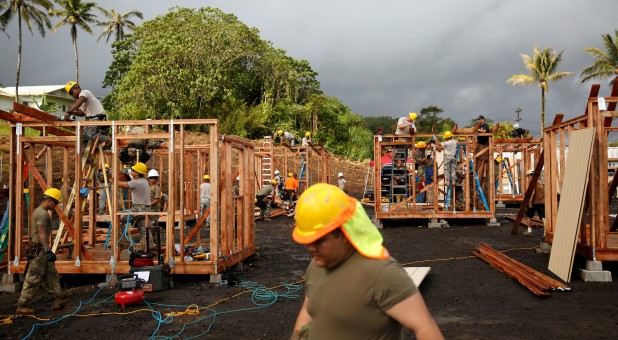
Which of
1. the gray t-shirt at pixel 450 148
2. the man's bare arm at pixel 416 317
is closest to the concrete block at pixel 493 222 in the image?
the gray t-shirt at pixel 450 148

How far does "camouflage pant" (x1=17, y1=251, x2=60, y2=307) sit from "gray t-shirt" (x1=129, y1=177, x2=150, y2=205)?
2453mm

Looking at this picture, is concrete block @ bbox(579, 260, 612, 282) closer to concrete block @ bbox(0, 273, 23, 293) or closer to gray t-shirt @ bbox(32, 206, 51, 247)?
gray t-shirt @ bbox(32, 206, 51, 247)

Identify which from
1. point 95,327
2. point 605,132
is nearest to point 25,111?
point 95,327

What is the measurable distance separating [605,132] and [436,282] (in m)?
3.80

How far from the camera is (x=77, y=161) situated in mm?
9125

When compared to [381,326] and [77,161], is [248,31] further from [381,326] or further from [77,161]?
[381,326]

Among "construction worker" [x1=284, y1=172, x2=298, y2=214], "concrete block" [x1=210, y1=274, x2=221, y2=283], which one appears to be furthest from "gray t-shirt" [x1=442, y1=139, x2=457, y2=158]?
"concrete block" [x1=210, y1=274, x2=221, y2=283]

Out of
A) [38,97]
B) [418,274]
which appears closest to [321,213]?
[418,274]

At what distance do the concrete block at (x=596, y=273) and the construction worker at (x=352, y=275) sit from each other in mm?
7439

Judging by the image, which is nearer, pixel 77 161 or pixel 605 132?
pixel 605 132

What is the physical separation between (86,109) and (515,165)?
2116 centimetres

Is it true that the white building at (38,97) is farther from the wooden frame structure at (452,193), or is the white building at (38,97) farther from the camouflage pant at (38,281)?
the camouflage pant at (38,281)

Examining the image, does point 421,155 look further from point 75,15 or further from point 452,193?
point 75,15

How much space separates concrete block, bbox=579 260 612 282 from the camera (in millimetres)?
8350
